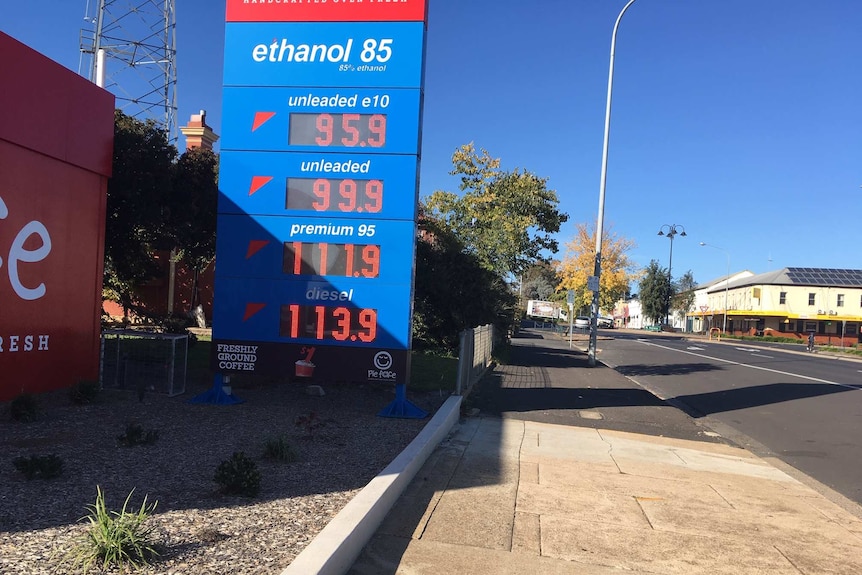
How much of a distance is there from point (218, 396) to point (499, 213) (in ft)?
51.6

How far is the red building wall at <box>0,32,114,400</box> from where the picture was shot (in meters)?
8.48

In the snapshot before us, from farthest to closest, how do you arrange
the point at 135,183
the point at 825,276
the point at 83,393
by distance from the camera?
the point at 825,276
the point at 135,183
the point at 83,393

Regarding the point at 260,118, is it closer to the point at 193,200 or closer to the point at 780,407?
the point at 193,200

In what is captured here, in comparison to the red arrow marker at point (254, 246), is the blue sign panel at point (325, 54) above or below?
above

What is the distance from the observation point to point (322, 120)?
933cm

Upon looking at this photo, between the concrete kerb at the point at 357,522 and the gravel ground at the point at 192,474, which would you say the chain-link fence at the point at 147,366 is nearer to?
the gravel ground at the point at 192,474

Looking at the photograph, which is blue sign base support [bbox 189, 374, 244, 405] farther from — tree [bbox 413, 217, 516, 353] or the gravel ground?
tree [bbox 413, 217, 516, 353]

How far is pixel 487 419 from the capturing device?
33.6 ft

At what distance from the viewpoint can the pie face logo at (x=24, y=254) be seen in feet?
27.8

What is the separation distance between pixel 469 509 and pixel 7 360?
22.1 ft

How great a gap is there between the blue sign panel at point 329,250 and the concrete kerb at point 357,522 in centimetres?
289

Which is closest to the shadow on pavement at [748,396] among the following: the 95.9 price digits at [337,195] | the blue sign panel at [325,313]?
the blue sign panel at [325,313]

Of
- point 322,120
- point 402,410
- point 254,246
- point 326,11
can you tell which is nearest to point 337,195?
point 322,120

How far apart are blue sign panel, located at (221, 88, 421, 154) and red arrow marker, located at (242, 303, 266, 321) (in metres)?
2.31
